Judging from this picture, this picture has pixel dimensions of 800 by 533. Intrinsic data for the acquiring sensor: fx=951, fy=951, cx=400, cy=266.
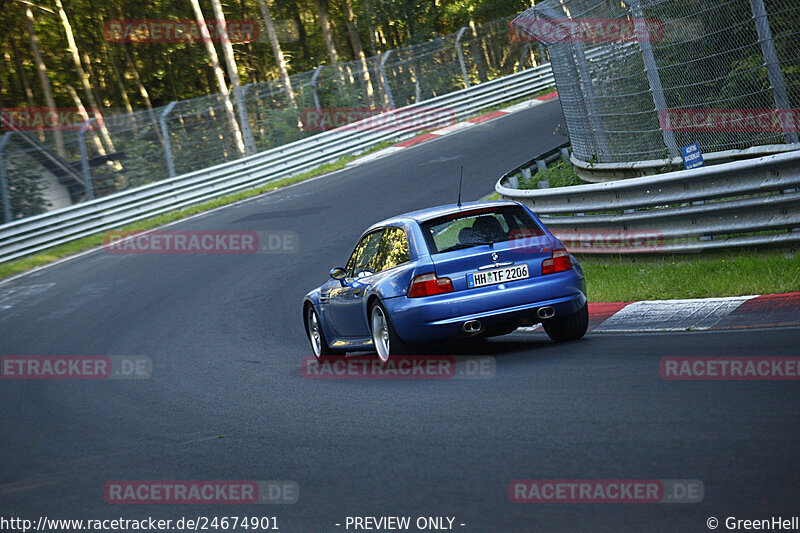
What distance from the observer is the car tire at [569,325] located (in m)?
7.89

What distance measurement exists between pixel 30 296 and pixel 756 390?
47.8 feet

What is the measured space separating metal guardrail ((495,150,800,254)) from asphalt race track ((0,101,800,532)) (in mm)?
1936

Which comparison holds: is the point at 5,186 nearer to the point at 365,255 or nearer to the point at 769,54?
the point at 365,255

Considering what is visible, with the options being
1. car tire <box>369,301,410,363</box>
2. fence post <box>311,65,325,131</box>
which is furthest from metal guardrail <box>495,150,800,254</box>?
fence post <box>311,65,325,131</box>

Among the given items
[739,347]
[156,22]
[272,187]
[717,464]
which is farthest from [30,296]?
[156,22]

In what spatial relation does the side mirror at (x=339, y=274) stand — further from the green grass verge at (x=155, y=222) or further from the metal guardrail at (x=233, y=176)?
the metal guardrail at (x=233, y=176)

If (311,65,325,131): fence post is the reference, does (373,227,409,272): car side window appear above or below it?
below

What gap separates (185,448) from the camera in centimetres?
669

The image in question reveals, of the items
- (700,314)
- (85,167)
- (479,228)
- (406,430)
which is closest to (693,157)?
(700,314)

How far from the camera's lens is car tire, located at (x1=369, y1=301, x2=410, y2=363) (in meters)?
7.76

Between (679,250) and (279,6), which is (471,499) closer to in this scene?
(679,250)

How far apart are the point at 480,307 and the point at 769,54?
12.4ft

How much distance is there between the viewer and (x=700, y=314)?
7.73 metres

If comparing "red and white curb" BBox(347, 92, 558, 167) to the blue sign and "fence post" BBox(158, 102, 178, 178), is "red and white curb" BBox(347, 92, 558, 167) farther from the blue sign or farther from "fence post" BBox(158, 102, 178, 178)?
the blue sign
